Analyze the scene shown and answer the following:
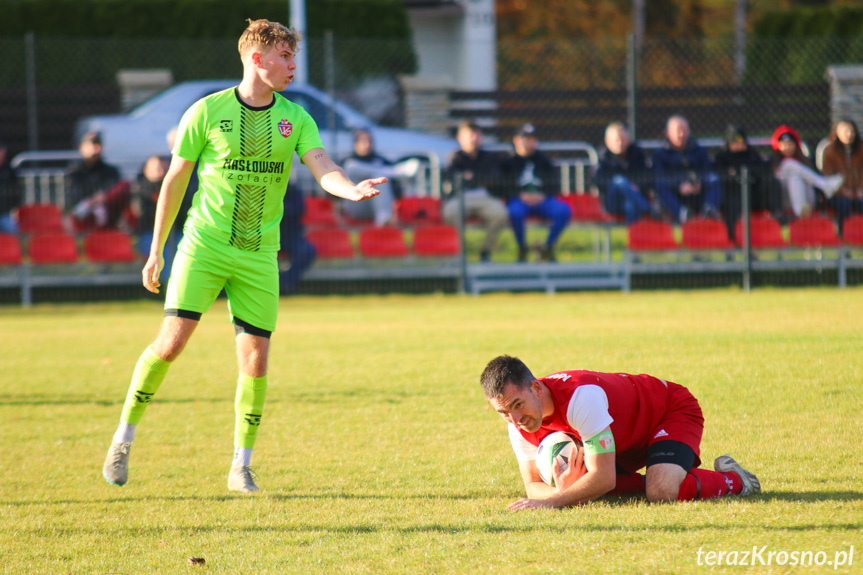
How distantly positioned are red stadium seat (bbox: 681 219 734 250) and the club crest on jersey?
30.6ft

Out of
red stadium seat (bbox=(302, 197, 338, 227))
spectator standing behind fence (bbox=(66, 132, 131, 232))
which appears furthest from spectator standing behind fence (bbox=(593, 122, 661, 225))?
spectator standing behind fence (bbox=(66, 132, 131, 232))

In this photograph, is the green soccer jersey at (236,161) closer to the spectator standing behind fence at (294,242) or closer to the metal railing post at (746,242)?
the spectator standing behind fence at (294,242)

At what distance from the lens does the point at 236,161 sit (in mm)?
4926

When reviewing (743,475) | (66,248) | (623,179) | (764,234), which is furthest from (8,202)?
(743,475)

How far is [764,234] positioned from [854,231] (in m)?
1.12

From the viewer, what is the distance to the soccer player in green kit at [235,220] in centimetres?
490

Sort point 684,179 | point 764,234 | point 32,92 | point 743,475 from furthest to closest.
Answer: point 32,92, point 684,179, point 764,234, point 743,475

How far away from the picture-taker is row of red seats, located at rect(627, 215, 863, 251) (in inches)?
521

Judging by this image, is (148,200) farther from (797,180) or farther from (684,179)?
(797,180)

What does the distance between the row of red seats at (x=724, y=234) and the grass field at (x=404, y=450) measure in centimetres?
237

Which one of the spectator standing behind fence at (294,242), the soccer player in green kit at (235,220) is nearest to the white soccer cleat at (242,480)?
the soccer player in green kit at (235,220)

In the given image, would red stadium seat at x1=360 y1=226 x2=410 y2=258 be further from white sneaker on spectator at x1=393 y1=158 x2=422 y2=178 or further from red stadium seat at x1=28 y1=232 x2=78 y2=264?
red stadium seat at x1=28 y1=232 x2=78 y2=264

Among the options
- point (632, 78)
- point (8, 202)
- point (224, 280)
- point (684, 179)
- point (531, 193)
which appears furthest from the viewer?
point (632, 78)

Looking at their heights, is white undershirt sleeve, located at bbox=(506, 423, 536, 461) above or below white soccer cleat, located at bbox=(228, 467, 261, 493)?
above
